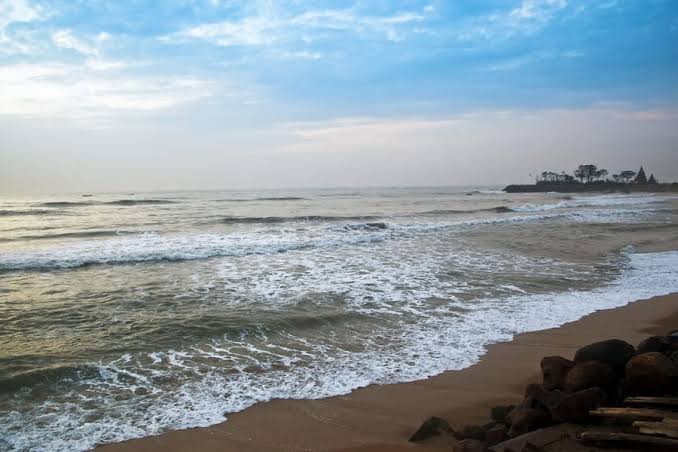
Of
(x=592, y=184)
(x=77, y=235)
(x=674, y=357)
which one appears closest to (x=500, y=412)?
(x=674, y=357)

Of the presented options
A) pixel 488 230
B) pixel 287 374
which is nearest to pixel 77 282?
pixel 287 374

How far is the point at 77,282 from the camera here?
11539mm

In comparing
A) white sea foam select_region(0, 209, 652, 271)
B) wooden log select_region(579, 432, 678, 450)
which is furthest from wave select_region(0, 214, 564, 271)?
wooden log select_region(579, 432, 678, 450)

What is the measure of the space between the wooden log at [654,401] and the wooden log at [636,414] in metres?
0.15

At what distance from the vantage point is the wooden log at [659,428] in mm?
2947

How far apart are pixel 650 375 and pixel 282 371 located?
13.6 feet

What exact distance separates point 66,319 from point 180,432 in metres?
5.24

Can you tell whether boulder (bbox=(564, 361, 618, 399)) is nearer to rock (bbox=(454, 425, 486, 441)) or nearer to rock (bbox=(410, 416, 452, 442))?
rock (bbox=(454, 425, 486, 441))

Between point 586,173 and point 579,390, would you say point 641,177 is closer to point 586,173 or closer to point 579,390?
point 586,173

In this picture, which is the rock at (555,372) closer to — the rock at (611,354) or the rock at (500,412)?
the rock at (611,354)

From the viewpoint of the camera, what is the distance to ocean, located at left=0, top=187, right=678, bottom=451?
16.4 feet

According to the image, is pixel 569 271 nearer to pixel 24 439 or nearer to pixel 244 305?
pixel 244 305

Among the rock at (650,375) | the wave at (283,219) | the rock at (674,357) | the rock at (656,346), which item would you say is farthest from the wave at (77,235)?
the rock at (674,357)

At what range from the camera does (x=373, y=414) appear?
183 inches
